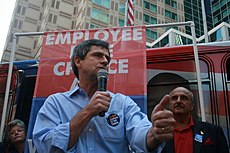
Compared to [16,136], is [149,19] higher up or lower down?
higher up

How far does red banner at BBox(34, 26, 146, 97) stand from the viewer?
10.2ft

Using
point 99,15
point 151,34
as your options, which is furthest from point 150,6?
point 99,15

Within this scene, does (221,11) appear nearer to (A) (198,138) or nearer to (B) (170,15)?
(B) (170,15)

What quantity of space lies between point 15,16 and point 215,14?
22296 millimetres

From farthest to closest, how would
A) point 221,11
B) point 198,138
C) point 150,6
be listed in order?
1. point 221,11
2. point 150,6
3. point 198,138

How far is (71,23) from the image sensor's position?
27.9 meters

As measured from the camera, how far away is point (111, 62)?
3.27 m

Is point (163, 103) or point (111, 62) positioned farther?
point (111, 62)

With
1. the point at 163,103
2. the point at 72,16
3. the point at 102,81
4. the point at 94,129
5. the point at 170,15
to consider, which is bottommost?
the point at 94,129

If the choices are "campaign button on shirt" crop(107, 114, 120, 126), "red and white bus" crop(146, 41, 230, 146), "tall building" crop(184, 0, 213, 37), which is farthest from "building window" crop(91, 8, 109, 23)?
"campaign button on shirt" crop(107, 114, 120, 126)

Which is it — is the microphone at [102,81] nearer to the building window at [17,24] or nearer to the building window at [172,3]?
the building window at [17,24]

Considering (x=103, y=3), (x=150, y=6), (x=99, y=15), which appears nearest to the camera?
(x=99, y=15)

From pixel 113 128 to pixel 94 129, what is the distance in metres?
0.12

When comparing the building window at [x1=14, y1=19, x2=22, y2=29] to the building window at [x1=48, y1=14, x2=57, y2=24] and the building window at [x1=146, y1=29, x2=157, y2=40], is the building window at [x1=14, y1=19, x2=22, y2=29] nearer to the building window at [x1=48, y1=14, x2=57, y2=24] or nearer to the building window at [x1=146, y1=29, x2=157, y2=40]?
the building window at [x1=48, y1=14, x2=57, y2=24]
